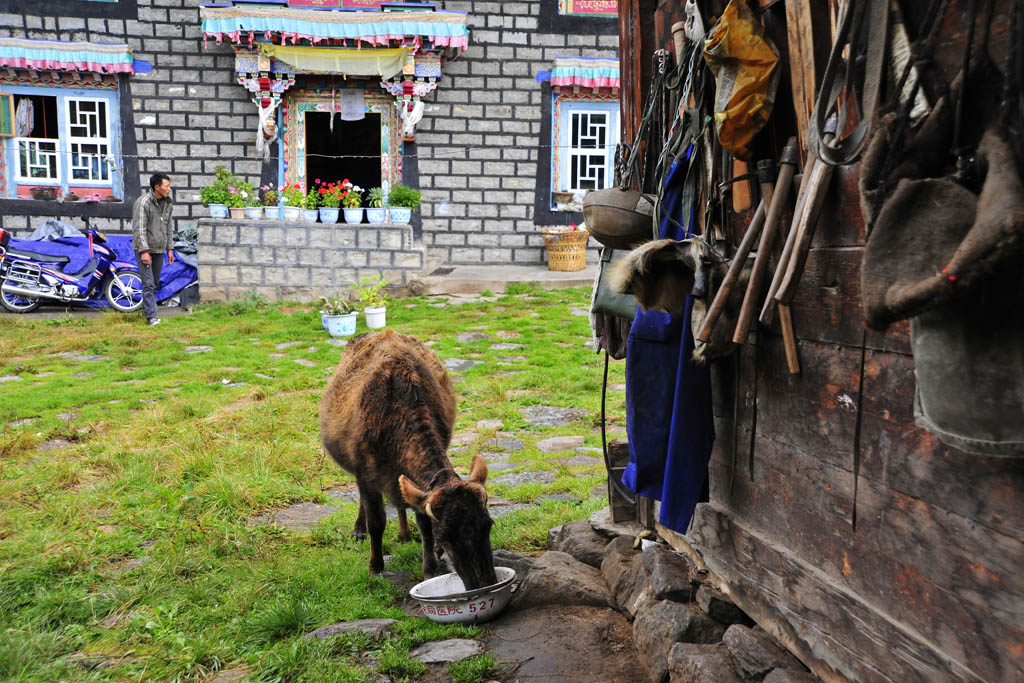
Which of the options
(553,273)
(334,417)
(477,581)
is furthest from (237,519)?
(553,273)

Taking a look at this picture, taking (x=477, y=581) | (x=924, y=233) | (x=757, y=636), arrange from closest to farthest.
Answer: (x=924, y=233), (x=757, y=636), (x=477, y=581)

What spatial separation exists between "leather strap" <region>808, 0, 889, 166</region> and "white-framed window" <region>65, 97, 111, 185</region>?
57.7 ft

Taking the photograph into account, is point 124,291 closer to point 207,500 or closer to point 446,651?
point 207,500

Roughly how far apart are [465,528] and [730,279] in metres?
1.95

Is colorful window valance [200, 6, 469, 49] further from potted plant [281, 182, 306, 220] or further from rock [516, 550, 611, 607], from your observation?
rock [516, 550, 611, 607]

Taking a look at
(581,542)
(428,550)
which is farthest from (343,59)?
(581,542)

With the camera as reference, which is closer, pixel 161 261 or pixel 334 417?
pixel 334 417

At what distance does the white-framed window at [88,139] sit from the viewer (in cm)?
1695

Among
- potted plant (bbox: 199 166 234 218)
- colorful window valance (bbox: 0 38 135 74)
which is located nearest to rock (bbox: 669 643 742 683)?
potted plant (bbox: 199 166 234 218)

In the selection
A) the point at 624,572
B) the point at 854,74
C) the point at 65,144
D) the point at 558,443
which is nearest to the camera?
the point at 854,74

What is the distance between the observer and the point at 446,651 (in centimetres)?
393

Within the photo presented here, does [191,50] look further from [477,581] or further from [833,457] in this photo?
[833,457]

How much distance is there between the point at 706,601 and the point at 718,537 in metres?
0.32

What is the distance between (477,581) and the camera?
420cm
